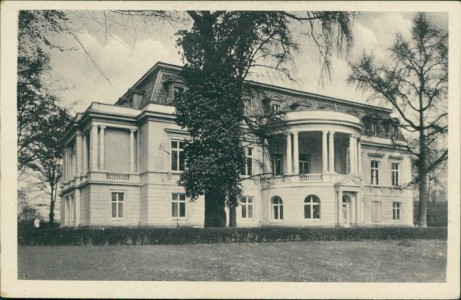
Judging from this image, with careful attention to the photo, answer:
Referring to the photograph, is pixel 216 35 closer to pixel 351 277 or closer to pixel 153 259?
pixel 153 259

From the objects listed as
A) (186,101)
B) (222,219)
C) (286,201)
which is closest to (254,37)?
(186,101)

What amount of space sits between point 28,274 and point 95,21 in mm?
4923

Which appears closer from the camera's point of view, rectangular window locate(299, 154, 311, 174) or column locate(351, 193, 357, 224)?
column locate(351, 193, 357, 224)

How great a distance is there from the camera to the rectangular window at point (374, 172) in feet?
45.8

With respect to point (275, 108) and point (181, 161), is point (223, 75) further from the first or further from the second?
point (181, 161)

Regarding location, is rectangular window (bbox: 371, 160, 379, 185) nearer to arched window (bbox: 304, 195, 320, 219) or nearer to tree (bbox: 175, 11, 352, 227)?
arched window (bbox: 304, 195, 320, 219)

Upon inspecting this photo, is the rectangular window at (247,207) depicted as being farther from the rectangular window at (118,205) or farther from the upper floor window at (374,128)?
the upper floor window at (374,128)

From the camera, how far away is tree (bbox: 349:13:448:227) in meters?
9.77

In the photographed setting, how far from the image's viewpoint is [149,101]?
1413 centimetres

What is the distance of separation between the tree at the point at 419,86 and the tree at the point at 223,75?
55.6 inches

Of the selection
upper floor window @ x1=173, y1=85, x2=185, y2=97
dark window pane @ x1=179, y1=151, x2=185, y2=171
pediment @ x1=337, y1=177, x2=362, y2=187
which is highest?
upper floor window @ x1=173, y1=85, x2=185, y2=97

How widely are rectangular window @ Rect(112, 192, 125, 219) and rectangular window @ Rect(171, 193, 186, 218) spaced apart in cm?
167

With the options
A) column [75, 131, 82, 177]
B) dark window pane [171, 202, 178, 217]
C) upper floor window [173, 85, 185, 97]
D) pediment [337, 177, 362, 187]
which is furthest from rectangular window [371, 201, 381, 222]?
column [75, 131, 82, 177]

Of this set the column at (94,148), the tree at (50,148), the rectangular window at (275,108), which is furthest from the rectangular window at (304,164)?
the tree at (50,148)
